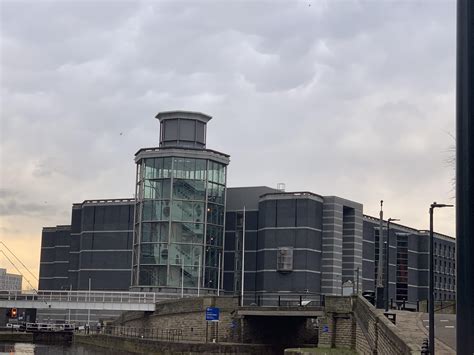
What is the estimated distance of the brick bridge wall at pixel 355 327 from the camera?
1524 inches

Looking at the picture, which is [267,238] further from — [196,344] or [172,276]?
[196,344]

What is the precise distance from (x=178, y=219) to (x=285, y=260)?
51.3 ft

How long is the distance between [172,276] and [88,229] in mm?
26838

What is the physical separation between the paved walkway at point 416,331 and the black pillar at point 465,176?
1717cm

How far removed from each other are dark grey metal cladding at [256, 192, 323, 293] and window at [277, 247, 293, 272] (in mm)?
437

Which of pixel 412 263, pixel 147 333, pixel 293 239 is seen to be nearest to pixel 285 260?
pixel 293 239

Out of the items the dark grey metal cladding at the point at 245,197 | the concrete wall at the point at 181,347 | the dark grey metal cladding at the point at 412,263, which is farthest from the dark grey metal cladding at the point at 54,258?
the concrete wall at the point at 181,347

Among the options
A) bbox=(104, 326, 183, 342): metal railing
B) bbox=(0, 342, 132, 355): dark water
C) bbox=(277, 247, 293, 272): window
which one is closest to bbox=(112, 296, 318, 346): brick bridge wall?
bbox=(104, 326, 183, 342): metal railing

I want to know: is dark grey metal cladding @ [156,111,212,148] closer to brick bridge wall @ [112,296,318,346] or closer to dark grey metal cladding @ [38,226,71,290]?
brick bridge wall @ [112,296,318,346]

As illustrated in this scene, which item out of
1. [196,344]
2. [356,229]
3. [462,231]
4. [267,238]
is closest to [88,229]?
[267,238]

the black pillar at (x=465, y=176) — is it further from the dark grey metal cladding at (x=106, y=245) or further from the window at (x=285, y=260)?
the dark grey metal cladding at (x=106, y=245)

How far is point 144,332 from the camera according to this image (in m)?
83.5

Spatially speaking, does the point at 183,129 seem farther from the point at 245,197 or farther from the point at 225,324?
the point at 225,324

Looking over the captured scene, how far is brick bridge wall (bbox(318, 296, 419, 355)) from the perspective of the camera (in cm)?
3872
